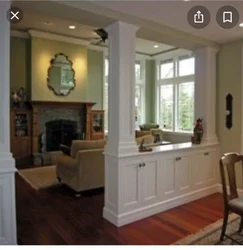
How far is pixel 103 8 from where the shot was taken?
2863 mm

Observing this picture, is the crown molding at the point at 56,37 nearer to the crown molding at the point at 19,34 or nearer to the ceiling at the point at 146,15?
the crown molding at the point at 19,34

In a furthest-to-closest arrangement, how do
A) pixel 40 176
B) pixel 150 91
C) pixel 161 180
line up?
pixel 150 91
pixel 40 176
pixel 161 180

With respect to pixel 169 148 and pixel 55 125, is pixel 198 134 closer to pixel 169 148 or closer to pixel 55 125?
pixel 169 148

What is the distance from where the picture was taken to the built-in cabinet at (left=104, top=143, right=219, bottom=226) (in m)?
3.19

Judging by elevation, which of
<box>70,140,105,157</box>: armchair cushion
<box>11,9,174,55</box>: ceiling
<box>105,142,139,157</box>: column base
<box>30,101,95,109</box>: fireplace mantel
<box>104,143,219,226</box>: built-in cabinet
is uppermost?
<box>11,9,174,55</box>: ceiling

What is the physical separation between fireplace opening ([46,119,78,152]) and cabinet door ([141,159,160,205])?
4372 mm

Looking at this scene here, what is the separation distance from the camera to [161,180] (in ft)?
11.8

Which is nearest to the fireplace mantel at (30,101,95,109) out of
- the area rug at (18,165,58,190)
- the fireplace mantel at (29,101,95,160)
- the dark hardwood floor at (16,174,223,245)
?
the fireplace mantel at (29,101,95,160)

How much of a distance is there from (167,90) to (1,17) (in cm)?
696

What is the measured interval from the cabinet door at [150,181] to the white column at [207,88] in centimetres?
140

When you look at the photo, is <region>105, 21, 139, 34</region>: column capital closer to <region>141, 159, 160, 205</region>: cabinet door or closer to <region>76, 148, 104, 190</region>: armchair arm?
<region>141, 159, 160, 205</region>: cabinet door

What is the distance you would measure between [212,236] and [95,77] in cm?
617

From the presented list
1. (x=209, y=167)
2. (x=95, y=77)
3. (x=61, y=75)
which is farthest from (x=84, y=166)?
(x=95, y=77)

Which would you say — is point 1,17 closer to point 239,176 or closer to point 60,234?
point 60,234
